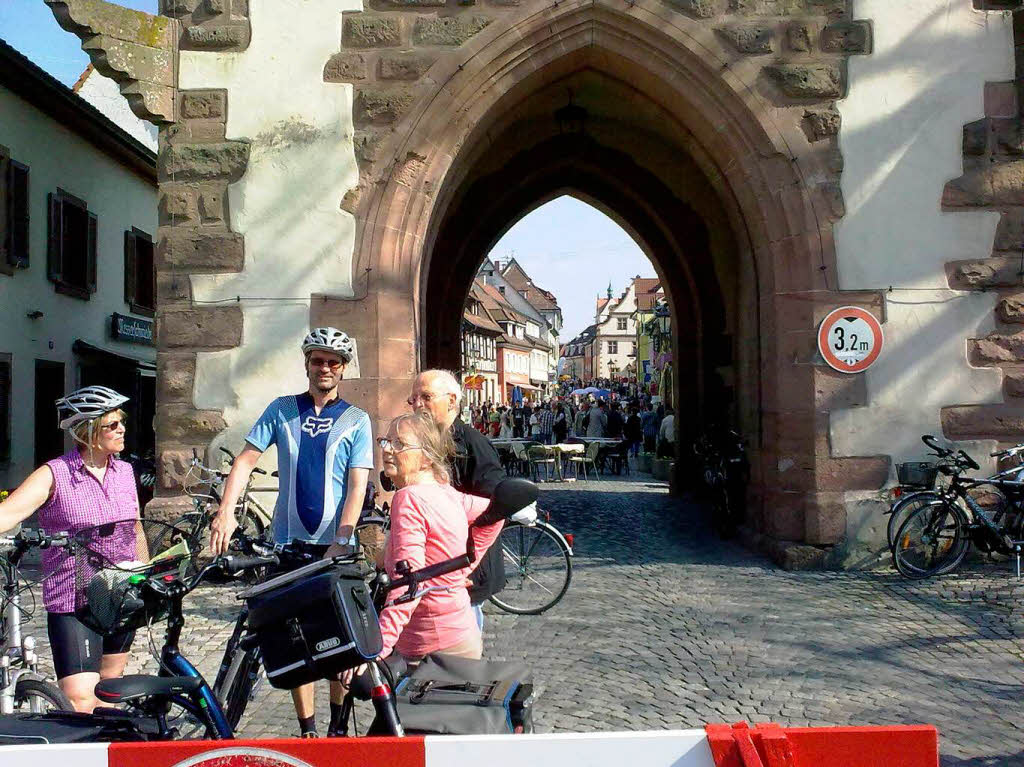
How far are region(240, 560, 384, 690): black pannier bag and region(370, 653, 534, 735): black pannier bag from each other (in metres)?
0.21

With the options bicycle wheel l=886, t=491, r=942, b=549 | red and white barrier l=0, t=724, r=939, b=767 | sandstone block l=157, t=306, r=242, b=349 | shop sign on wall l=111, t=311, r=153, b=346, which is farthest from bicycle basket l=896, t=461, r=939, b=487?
shop sign on wall l=111, t=311, r=153, b=346

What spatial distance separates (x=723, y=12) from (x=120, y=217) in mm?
13916

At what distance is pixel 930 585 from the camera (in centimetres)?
782

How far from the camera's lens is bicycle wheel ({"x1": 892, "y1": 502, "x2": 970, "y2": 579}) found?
814cm

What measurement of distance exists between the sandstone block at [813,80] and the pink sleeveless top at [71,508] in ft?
21.5

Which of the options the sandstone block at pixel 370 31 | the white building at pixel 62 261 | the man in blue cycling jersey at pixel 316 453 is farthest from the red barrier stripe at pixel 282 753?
the white building at pixel 62 261

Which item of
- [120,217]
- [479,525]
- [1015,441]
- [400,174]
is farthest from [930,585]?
[120,217]

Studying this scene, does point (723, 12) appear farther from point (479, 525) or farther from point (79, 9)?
point (479, 525)

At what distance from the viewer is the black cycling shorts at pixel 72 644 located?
3.63m

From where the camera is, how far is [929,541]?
26.7 ft

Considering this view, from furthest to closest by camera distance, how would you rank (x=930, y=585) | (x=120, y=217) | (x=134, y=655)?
(x=120, y=217), (x=930, y=585), (x=134, y=655)

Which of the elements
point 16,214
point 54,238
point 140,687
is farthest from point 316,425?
point 54,238

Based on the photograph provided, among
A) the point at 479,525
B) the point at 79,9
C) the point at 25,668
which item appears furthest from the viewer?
the point at 79,9

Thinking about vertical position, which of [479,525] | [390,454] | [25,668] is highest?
[390,454]
